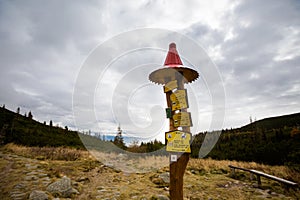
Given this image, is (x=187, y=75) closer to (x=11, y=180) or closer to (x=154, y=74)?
(x=154, y=74)

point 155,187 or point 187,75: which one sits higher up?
point 187,75

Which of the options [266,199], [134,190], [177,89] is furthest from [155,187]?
[177,89]

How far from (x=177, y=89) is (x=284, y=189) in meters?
5.01

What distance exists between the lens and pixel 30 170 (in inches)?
242

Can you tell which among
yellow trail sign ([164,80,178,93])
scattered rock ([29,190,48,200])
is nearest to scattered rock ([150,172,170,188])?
scattered rock ([29,190,48,200])

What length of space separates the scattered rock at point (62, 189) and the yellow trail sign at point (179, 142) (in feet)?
9.47

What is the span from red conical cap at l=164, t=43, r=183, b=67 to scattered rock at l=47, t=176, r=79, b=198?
3.90 meters

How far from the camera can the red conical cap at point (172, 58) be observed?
12.7ft

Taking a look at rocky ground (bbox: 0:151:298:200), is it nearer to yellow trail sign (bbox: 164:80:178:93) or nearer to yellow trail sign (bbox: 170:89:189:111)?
yellow trail sign (bbox: 170:89:189:111)

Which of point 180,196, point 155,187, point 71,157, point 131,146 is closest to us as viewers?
point 180,196

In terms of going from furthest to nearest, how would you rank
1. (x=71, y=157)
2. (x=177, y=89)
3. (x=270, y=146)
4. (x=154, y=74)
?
(x=270, y=146) < (x=71, y=157) < (x=154, y=74) < (x=177, y=89)

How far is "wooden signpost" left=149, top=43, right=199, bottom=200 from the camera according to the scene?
136 inches

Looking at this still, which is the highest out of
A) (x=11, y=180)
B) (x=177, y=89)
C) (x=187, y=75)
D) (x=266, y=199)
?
(x=187, y=75)

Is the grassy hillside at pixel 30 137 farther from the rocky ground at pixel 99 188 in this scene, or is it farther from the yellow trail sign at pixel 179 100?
the yellow trail sign at pixel 179 100
